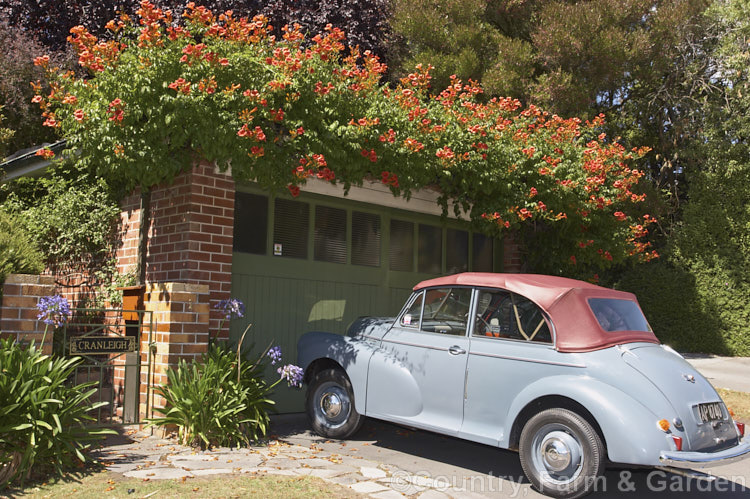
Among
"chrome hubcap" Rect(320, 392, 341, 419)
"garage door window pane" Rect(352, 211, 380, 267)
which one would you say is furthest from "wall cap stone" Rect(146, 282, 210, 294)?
"garage door window pane" Rect(352, 211, 380, 267)

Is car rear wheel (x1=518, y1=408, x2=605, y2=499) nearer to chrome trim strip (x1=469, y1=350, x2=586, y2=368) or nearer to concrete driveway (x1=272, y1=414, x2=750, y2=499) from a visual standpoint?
concrete driveway (x1=272, y1=414, x2=750, y2=499)

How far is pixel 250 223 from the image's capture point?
26.1 feet

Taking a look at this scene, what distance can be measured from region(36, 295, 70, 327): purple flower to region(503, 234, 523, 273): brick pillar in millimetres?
7339

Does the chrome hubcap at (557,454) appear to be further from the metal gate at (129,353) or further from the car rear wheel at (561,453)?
the metal gate at (129,353)

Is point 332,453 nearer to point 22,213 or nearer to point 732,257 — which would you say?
point 22,213

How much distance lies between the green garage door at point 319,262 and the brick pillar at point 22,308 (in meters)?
2.38

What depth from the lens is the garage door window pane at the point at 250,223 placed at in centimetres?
781

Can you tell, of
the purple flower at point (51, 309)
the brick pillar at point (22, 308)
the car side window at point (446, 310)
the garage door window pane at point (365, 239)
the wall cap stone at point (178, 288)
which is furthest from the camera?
the garage door window pane at point (365, 239)

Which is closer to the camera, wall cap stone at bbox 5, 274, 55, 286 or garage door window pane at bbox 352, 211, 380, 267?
wall cap stone at bbox 5, 274, 55, 286

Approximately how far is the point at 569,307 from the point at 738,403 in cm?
559

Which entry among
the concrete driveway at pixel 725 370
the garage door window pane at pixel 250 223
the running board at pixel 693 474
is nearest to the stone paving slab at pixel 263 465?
the running board at pixel 693 474

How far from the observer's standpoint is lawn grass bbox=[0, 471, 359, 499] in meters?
4.48

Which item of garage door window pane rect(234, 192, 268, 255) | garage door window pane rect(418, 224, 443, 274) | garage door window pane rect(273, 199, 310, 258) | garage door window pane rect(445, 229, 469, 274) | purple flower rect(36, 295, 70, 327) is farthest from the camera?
garage door window pane rect(445, 229, 469, 274)

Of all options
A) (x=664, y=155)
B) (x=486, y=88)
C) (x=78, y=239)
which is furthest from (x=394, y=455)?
(x=664, y=155)
